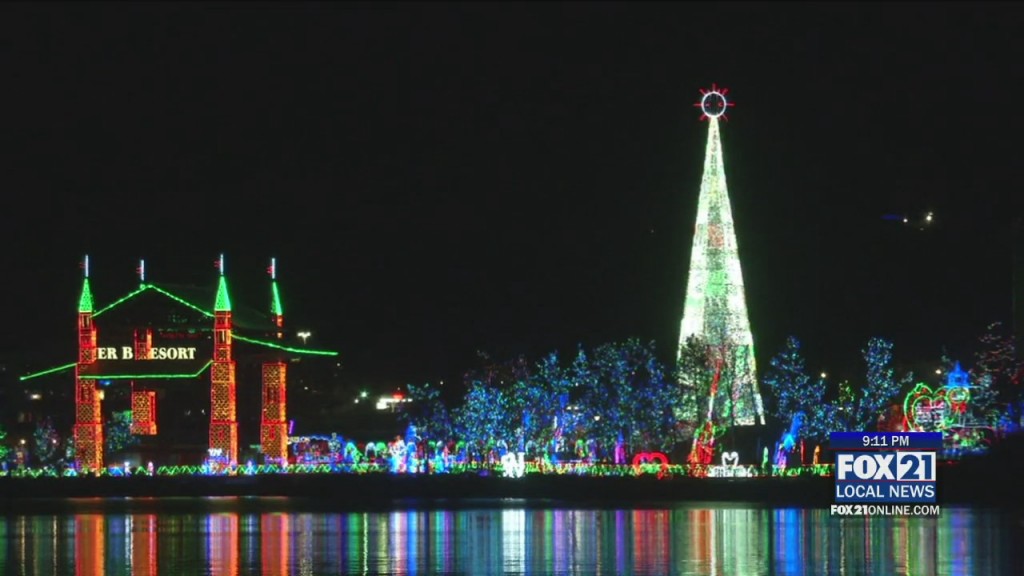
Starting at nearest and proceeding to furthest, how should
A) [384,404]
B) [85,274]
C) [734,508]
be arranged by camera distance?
1. [734,508]
2. [85,274]
3. [384,404]

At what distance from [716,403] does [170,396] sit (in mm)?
36278

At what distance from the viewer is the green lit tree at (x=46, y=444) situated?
94.4 metres

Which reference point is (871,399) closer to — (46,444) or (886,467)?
(46,444)

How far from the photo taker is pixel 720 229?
232ft

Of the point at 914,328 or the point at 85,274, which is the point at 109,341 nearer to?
the point at 85,274

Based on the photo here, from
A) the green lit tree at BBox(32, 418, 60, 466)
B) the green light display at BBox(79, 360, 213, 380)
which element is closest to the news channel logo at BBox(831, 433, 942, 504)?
the green light display at BBox(79, 360, 213, 380)

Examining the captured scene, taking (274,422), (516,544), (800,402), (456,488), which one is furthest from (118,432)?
(516,544)

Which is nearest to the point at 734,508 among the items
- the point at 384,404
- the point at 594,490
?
the point at 594,490

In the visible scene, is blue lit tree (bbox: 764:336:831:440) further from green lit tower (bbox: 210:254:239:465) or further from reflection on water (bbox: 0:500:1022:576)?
green lit tower (bbox: 210:254:239:465)

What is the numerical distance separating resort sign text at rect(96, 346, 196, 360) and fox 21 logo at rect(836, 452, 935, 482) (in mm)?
49224

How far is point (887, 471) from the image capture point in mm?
37844

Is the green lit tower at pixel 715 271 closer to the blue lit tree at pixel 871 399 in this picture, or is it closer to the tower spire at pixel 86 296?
the blue lit tree at pixel 871 399

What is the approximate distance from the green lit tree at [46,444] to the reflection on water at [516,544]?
31.2 m

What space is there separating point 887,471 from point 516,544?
12.2 m
